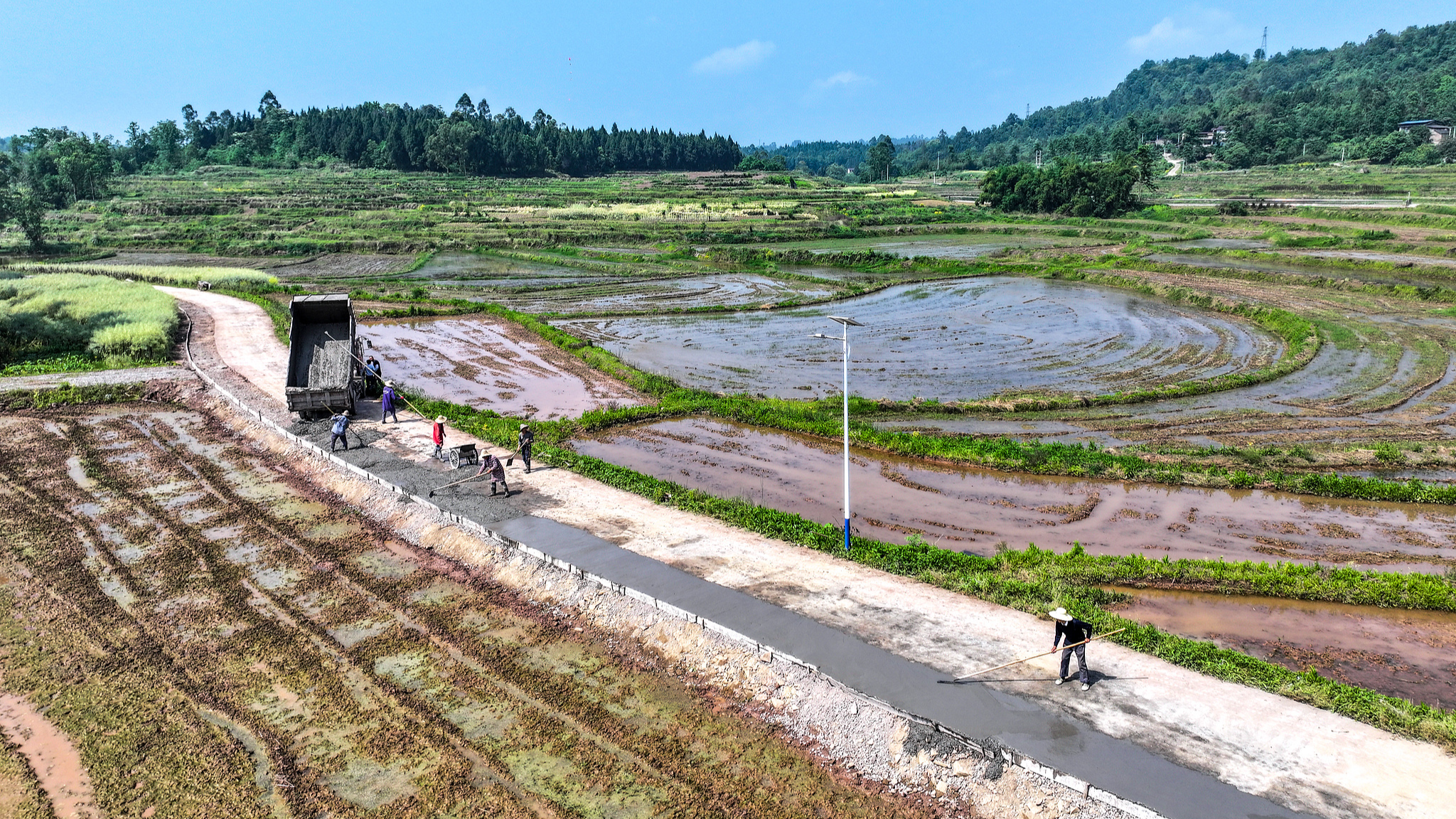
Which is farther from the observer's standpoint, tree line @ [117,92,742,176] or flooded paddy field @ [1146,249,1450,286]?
tree line @ [117,92,742,176]

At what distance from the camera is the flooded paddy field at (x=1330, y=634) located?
492 inches

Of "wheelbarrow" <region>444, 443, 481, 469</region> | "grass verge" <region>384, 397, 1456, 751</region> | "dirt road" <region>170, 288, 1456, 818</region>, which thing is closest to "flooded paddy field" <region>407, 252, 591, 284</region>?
"wheelbarrow" <region>444, 443, 481, 469</region>

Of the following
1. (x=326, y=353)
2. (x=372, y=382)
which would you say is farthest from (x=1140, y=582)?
(x=326, y=353)

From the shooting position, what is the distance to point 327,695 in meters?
11.9

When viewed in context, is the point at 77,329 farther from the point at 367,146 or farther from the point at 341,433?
the point at 367,146

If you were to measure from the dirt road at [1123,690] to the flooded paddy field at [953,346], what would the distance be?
13.4 m

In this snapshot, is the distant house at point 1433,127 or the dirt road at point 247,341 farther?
the distant house at point 1433,127

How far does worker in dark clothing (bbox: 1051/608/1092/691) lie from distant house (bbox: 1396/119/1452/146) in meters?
143

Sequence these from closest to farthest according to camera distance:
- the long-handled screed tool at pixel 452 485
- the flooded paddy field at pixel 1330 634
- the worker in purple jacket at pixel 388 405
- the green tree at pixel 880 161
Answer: the flooded paddy field at pixel 1330 634 → the long-handled screed tool at pixel 452 485 → the worker in purple jacket at pixel 388 405 → the green tree at pixel 880 161

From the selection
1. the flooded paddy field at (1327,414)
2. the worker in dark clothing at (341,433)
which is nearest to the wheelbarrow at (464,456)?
the worker in dark clothing at (341,433)

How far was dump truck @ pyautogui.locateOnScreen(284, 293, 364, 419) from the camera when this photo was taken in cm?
2423

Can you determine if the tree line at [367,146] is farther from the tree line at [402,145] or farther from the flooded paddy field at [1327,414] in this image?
the flooded paddy field at [1327,414]

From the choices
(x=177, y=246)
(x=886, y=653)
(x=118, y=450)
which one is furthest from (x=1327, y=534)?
(x=177, y=246)

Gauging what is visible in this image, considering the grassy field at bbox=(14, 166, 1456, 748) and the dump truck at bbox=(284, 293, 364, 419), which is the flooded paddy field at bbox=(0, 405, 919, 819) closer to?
the grassy field at bbox=(14, 166, 1456, 748)
